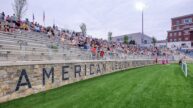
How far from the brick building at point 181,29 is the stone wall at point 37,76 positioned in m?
72.0

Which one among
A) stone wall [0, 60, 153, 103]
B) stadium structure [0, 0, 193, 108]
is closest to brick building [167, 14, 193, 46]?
stone wall [0, 60, 153, 103]

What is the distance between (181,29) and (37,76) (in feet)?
274

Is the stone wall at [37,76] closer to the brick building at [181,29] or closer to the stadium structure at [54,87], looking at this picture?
the stadium structure at [54,87]

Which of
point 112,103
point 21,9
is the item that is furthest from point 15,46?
point 21,9

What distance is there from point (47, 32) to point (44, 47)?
768 centimetres

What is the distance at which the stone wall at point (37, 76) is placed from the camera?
11750 millimetres

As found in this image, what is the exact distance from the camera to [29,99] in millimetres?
12031

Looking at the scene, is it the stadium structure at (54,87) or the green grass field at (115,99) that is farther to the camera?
the stadium structure at (54,87)

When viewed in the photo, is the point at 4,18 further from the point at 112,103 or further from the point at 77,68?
the point at 112,103

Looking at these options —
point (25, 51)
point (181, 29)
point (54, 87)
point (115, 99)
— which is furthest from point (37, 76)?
point (181, 29)

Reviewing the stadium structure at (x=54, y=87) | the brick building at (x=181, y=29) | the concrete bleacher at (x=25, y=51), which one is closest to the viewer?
the stadium structure at (x=54, y=87)

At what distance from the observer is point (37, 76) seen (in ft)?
45.7

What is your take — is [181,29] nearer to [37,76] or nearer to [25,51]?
[37,76]

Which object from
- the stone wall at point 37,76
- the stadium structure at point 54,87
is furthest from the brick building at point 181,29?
the stadium structure at point 54,87
